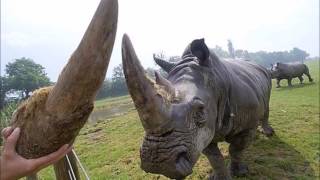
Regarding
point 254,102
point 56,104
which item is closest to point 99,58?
point 56,104

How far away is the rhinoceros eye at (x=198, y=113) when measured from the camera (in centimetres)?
374

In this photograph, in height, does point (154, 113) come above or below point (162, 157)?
above

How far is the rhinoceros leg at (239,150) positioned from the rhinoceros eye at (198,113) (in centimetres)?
174

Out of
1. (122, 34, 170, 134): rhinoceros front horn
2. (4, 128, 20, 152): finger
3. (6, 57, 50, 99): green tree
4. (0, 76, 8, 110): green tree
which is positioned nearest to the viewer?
(4, 128, 20, 152): finger

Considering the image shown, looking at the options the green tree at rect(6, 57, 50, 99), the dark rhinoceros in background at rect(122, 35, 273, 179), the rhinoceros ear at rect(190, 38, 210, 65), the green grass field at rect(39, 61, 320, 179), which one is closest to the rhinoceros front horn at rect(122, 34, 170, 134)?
the dark rhinoceros in background at rect(122, 35, 273, 179)

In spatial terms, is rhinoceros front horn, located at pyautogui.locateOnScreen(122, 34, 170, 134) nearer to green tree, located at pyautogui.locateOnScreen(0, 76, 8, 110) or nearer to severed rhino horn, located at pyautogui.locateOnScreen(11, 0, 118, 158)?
severed rhino horn, located at pyautogui.locateOnScreen(11, 0, 118, 158)

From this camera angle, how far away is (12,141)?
1827 mm

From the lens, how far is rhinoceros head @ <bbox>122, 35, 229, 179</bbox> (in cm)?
307

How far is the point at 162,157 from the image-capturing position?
3.30 meters

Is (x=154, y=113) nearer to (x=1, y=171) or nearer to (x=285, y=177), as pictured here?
(x=1, y=171)

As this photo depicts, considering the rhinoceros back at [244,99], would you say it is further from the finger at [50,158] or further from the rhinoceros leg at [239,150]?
the finger at [50,158]

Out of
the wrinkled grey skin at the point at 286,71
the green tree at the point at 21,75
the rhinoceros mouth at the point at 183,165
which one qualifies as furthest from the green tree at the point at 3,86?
the rhinoceros mouth at the point at 183,165

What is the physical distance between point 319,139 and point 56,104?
22.5 ft

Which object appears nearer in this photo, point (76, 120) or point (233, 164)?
point (76, 120)
